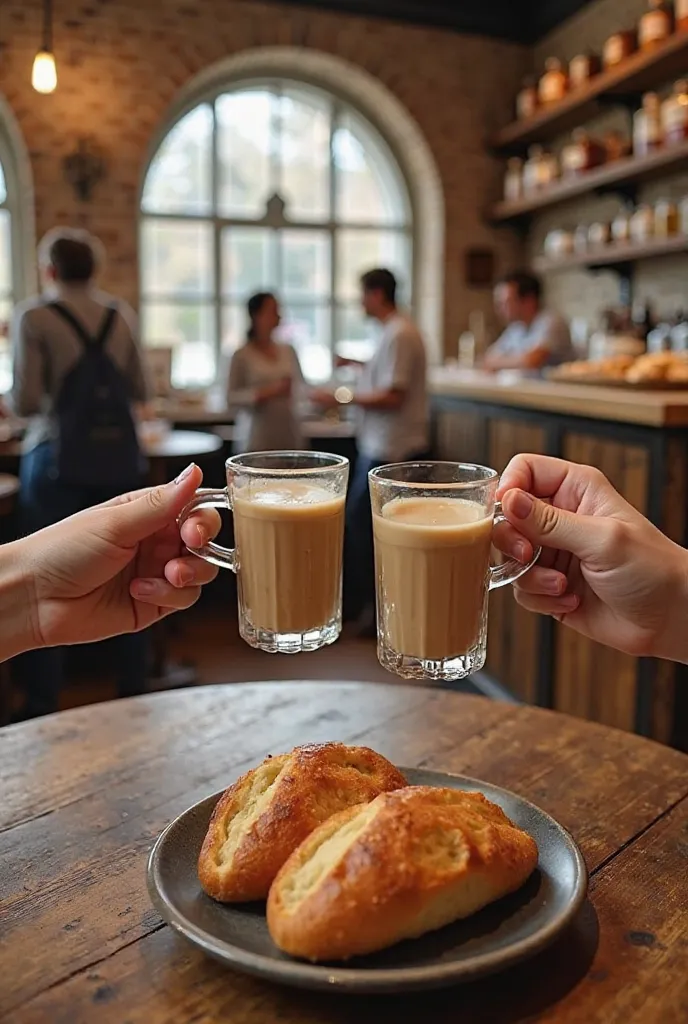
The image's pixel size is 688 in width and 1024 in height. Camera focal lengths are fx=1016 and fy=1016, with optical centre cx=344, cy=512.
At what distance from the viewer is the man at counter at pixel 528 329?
5.85m

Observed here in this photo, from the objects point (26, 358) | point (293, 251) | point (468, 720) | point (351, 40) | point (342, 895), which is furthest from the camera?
point (293, 251)

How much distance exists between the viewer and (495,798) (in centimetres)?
113

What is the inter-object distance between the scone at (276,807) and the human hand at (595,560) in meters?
0.33

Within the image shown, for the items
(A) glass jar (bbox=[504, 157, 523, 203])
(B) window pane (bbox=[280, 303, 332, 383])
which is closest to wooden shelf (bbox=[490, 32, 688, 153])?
(A) glass jar (bbox=[504, 157, 523, 203])

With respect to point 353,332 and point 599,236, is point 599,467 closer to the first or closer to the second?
point 599,236

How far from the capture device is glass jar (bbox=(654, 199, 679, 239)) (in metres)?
5.37

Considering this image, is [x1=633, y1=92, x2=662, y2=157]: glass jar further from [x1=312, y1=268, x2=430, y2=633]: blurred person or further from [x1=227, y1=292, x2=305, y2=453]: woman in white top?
[x1=227, y1=292, x2=305, y2=453]: woman in white top

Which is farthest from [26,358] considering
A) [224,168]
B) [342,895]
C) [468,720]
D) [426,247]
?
[426,247]

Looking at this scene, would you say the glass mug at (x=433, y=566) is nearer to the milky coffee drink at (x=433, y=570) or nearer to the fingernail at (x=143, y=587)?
the milky coffee drink at (x=433, y=570)

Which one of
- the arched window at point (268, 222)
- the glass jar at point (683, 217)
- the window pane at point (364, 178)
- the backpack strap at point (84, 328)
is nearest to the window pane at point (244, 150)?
the arched window at point (268, 222)

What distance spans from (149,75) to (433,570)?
231 inches

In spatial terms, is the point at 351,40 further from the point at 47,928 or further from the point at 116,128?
the point at 47,928

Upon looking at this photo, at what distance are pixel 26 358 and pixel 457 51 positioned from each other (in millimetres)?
4768

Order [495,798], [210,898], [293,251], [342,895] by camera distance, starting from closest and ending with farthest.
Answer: [342,895] < [210,898] < [495,798] < [293,251]
